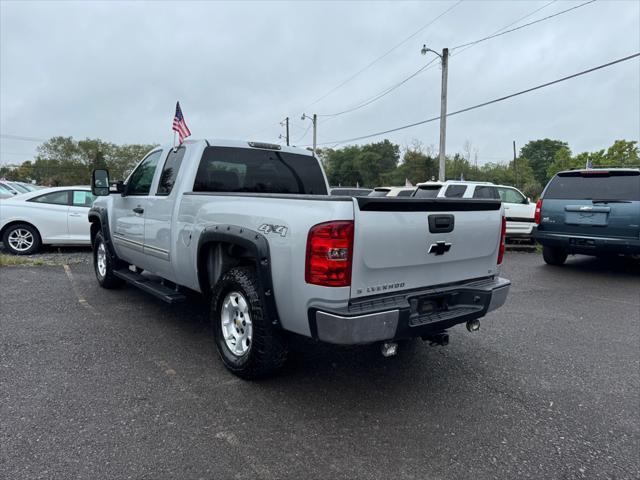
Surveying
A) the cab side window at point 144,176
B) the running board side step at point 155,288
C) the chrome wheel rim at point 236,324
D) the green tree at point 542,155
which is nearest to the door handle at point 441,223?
the chrome wheel rim at point 236,324

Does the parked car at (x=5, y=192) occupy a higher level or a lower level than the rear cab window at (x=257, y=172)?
lower

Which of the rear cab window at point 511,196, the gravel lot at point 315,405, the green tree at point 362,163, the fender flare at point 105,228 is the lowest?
the gravel lot at point 315,405

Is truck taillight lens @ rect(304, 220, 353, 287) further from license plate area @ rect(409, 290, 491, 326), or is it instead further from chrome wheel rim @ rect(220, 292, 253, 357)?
chrome wheel rim @ rect(220, 292, 253, 357)

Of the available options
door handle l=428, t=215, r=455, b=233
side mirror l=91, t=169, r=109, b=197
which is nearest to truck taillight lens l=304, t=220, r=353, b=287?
door handle l=428, t=215, r=455, b=233

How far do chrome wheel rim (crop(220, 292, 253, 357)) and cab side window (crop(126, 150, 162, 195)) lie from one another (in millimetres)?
2101

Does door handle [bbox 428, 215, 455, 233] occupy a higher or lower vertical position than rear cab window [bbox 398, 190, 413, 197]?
lower

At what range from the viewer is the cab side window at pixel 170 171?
15.1ft

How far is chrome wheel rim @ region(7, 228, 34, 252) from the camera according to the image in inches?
367

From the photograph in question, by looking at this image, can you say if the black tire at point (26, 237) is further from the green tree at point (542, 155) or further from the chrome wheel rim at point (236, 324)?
the green tree at point (542, 155)

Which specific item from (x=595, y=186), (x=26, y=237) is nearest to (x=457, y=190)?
(x=595, y=186)

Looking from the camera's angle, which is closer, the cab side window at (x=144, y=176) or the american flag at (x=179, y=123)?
the cab side window at (x=144, y=176)

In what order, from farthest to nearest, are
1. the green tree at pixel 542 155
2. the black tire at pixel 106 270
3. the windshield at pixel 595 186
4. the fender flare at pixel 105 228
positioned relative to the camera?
the green tree at pixel 542 155, the windshield at pixel 595 186, the black tire at pixel 106 270, the fender flare at pixel 105 228

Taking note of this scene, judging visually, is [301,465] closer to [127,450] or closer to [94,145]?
[127,450]

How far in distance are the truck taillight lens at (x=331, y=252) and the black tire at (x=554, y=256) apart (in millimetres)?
8272
